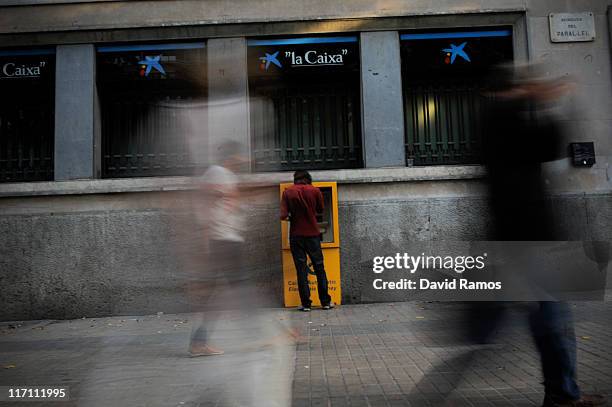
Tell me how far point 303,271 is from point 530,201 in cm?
459

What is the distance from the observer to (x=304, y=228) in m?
7.22

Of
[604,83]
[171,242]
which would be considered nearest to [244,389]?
[171,242]

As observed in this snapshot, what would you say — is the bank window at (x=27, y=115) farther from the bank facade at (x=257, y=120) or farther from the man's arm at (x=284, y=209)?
the man's arm at (x=284, y=209)

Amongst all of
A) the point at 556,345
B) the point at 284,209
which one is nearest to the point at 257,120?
the point at 284,209

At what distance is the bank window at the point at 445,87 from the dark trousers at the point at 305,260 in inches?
96.2

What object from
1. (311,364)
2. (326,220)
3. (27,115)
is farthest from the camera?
(27,115)

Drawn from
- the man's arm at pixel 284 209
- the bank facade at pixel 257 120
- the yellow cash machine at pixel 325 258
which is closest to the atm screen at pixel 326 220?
the yellow cash machine at pixel 325 258

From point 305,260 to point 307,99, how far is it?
9.71 ft

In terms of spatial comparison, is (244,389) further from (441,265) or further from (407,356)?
(441,265)

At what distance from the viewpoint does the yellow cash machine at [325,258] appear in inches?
303

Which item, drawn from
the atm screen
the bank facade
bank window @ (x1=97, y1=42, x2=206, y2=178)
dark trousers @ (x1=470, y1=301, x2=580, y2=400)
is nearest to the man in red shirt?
the atm screen

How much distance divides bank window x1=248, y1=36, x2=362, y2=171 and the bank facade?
0.02 m

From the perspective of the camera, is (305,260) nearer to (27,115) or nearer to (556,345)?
(556,345)

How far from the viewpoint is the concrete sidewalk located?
342cm
